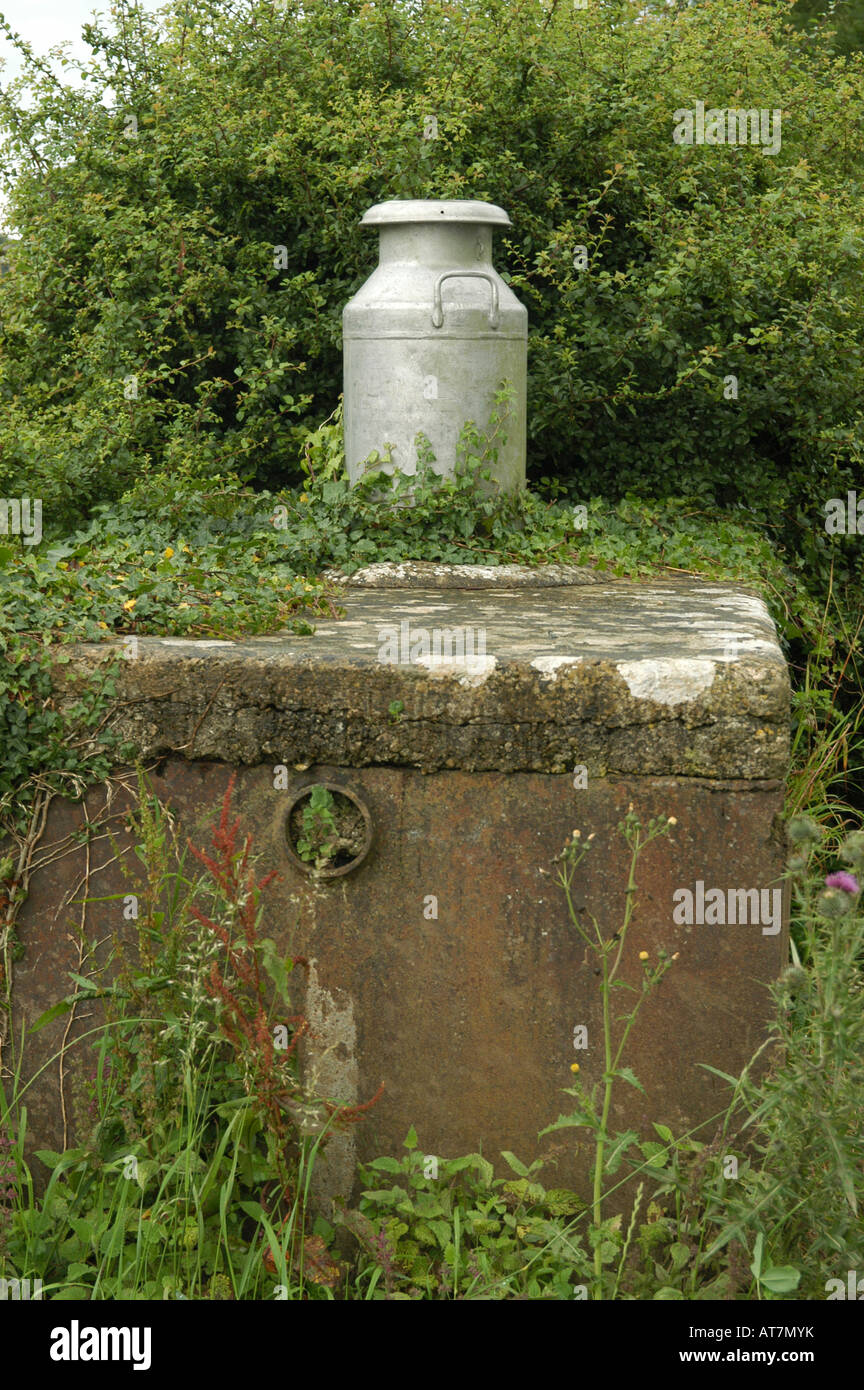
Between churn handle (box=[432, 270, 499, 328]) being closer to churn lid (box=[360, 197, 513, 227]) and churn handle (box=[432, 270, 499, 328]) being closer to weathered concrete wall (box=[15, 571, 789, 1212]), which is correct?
churn lid (box=[360, 197, 513, 227])

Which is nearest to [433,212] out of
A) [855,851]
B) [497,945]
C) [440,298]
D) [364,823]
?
[440,298]

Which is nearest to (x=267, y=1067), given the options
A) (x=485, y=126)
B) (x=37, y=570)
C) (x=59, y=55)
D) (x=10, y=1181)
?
(x=10, y=1181)

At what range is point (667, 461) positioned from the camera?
5691mm

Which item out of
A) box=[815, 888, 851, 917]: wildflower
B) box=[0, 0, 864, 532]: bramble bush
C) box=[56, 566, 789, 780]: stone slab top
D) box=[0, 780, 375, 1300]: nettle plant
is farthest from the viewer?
box=[0, 0, 864, 532]: bramble bush

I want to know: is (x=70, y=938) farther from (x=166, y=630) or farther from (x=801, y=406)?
(x=801, y=406)

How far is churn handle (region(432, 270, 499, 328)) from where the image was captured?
4293 mm

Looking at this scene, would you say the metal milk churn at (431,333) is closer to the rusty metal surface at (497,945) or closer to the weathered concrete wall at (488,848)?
the weathered concrete wall at (488,848)

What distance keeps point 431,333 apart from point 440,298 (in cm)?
11

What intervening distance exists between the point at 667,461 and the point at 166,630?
323 centimetres

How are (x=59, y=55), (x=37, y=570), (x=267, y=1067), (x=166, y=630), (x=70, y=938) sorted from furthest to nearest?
(x=59, y=55)
(x=37, y=570)
(x=166, y=630)
(x=70, y=938)
(x=267, y=1067)

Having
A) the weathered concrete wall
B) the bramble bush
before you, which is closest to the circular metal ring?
the weathered concrete wall

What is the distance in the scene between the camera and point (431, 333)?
4.33 metres

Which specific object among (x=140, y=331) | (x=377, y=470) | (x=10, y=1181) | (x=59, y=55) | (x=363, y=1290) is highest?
(x=59, y=55)

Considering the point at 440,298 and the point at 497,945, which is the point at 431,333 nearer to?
the point at 440,298
